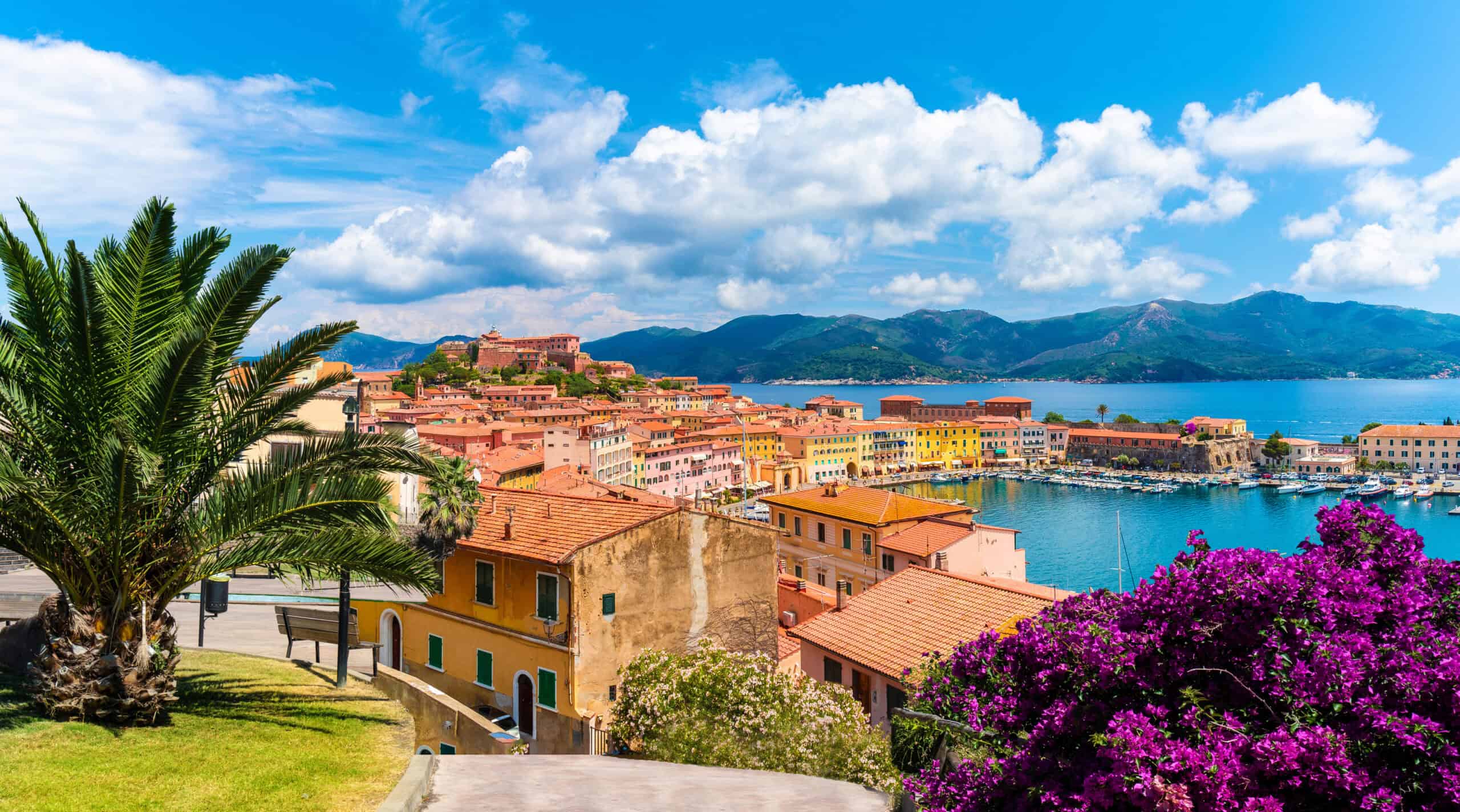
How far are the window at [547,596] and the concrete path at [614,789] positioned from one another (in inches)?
248

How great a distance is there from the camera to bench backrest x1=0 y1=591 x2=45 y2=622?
14.0 metres

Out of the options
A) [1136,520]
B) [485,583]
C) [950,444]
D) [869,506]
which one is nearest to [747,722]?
[485,583]

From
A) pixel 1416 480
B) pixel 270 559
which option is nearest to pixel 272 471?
pixel 270 559

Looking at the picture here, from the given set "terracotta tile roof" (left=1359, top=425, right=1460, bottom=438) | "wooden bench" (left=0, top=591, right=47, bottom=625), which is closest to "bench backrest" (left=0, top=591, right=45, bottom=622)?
"wooden bench" (left=0, top=591, right=47, bottom=625)

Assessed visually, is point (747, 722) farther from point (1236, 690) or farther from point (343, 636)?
point (1236, 690)

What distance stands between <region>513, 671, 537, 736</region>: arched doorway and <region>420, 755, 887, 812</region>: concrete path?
6.98m

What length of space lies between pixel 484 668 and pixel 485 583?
5.38 ft

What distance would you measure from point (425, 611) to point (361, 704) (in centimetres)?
802

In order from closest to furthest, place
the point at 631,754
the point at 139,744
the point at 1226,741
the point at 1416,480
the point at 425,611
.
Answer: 1. the point at 1226,741
2. the point at 139,744
3. the point at 631,754
4. the point at 425,611
5. the point at 1416,480

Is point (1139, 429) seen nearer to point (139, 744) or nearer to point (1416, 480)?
point (1416, 480)

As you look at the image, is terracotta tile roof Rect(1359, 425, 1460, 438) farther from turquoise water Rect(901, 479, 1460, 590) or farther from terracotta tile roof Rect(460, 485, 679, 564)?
terracotta tile roof Rect(460, 485, 679, 564)

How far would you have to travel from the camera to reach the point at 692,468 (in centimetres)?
10862

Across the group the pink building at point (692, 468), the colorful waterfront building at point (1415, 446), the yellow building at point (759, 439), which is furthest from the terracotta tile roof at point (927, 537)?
the colorful waterfront building at point (1415, 446)

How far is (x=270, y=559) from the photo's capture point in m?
8.61
